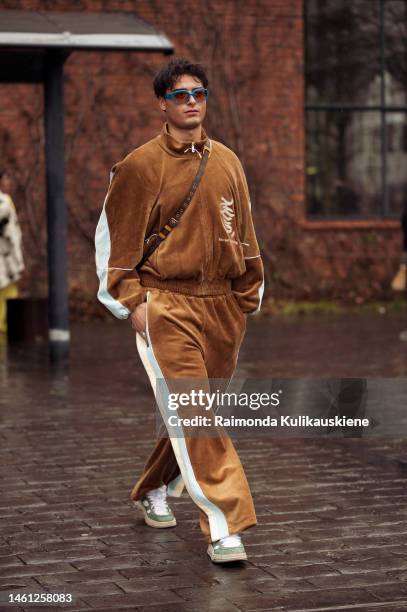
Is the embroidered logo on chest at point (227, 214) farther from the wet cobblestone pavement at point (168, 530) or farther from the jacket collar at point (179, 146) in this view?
the wet cobblestone pavement at point (168, 530)

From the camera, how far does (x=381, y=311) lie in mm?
18766

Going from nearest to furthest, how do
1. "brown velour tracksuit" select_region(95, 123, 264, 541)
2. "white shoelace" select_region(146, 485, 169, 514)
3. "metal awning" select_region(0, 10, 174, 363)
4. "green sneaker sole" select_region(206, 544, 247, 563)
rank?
"green sneaker sole" select_region(206, 544, 247, 563) < "brown velour tracksuit" select_region(95, 123, 264, 541) < "white shoelace" select_region(146, 485, 169, 514) < "metal awning" select_region(0, 10, 174, 363)

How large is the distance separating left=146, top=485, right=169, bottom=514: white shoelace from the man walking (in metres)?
0.58

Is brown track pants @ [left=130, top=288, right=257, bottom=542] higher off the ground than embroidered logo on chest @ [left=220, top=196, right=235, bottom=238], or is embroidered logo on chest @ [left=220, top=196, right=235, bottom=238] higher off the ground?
embroidered logo on chest @ [left=220, top=196, right=235, bottom=238]

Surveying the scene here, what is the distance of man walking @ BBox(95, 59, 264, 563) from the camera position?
536cm

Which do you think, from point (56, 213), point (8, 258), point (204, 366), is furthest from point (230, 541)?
point (8, 258)

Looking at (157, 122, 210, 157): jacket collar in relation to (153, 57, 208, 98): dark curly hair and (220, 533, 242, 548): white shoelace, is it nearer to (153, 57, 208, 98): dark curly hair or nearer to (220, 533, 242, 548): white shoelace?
(153, 57, 208, 98): dark curly hair

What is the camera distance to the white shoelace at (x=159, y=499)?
595 centimetres

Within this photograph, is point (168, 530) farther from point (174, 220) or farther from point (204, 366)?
point (174, 220)

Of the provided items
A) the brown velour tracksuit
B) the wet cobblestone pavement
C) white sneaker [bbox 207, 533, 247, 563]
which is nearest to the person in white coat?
the wet cobblestone pavement

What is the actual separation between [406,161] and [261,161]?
8.32ft

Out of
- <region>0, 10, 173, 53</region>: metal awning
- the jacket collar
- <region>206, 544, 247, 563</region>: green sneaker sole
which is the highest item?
<region>0, 10, 173, 53</region>: metal awning

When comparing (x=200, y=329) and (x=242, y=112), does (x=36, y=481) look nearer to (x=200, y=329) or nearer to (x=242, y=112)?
(x=200, y=329)

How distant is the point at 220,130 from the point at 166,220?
1376 cm
